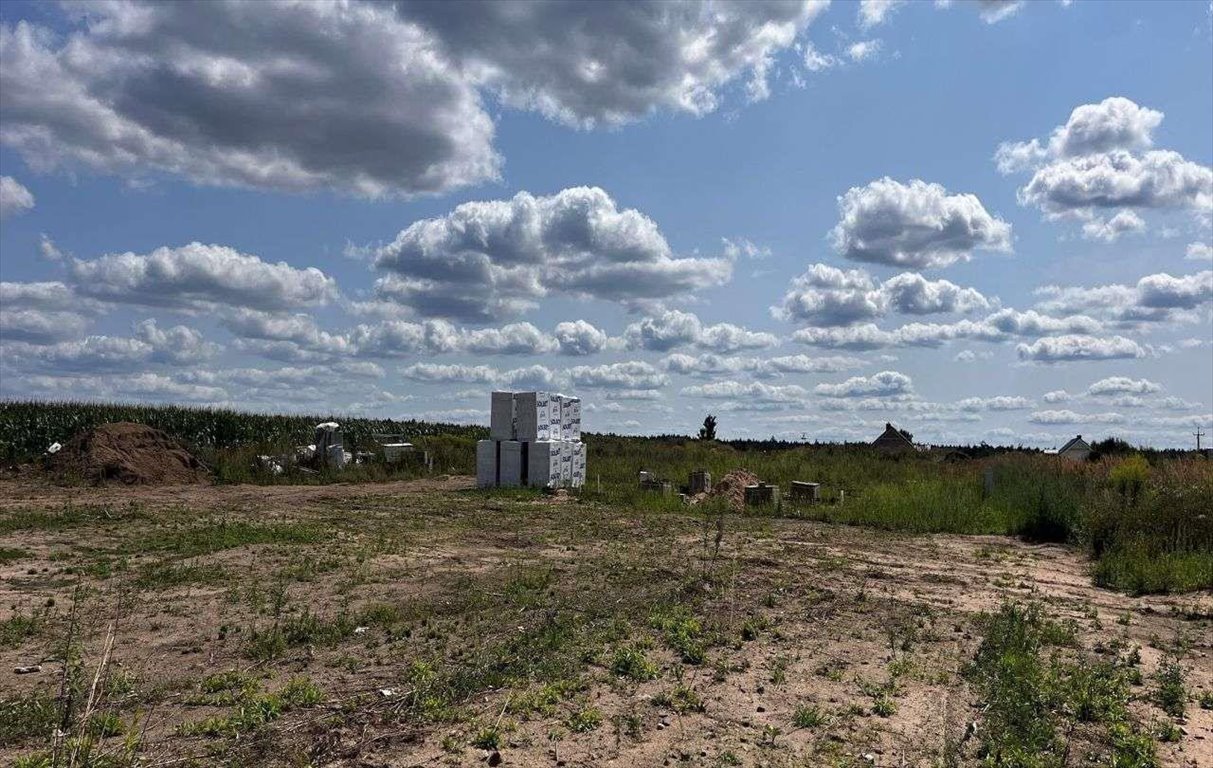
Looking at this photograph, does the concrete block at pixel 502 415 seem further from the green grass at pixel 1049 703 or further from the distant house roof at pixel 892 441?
the distant house roof at pixel 892 441

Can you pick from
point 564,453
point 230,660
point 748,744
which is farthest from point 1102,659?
point 564,453

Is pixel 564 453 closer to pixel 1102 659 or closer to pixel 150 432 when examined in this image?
pixel 150 432

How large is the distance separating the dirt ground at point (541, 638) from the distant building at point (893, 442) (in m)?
31.5

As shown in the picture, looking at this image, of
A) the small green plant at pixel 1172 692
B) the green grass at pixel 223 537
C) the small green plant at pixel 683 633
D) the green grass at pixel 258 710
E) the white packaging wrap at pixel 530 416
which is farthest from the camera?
the white packaging wrap at pixel 530 416

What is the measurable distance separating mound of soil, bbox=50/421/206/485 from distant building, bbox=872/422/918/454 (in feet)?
104

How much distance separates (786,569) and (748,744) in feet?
20.3

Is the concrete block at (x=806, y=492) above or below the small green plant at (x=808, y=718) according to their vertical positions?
above

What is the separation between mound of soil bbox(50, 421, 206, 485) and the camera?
916 inches

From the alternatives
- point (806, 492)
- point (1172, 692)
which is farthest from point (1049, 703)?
point (806, 492)

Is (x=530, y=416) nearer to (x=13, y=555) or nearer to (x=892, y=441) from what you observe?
(x=13, y=555)

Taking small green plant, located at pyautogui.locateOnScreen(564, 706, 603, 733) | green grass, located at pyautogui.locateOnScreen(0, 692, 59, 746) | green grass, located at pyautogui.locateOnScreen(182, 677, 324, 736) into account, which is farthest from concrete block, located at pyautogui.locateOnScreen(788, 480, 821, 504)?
green grass, located at pyautogui.locateOnScreen(0, 692, 59, 746)

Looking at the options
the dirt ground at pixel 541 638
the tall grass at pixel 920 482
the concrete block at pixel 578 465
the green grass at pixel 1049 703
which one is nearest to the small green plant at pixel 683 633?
the dirt ground at pixel 541 638

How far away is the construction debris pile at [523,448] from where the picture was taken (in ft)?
75.8

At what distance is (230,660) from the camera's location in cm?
677
